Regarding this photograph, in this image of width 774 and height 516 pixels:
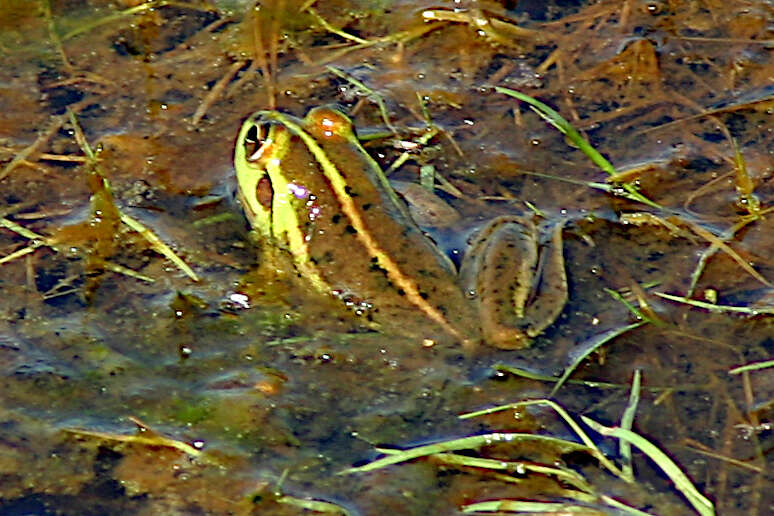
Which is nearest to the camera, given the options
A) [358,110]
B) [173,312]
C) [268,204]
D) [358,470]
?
[358,470]

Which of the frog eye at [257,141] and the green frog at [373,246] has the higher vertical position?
the frog eye at [257,141]

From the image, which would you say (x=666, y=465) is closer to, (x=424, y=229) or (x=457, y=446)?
(x=457, y=446)

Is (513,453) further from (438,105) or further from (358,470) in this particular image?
(438,105)

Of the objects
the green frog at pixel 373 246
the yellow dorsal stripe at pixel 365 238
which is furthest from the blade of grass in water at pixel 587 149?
the yellow dorsal stripe at pixel 365 238

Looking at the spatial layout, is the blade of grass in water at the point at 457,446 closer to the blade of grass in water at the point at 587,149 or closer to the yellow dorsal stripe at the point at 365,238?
the yellow dorsal stripe at the point at 365,238

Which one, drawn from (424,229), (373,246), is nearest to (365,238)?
(373,246)

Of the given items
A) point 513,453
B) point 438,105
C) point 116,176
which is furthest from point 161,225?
point 513,453

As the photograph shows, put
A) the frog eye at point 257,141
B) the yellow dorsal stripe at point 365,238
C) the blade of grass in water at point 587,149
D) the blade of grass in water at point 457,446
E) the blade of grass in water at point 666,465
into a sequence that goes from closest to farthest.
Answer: the blade of grass in water at point 666,465, the blade of grass in water at point 457,446, the yellow dorsal stripe at point 365,238, the frog eye at point 257,141, the blade of grass in water at point 587,149
